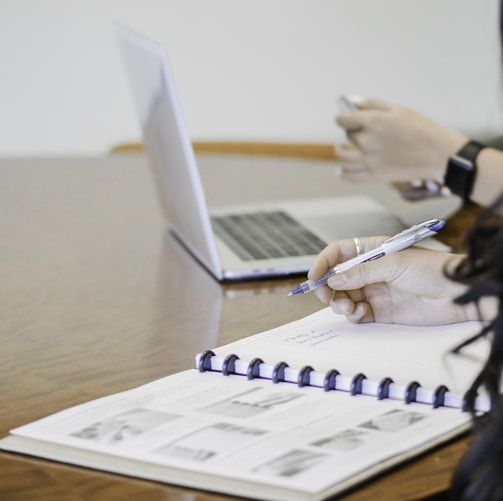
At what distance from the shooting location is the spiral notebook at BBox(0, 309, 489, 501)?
717 millimetres

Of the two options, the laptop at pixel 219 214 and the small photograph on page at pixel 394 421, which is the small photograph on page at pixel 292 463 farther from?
the laptop at pixel 219 214

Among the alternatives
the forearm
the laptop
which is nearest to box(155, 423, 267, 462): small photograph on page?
the laptop

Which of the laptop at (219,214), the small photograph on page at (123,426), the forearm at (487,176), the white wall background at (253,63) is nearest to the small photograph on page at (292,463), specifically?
the small photograph on page at (123,426)

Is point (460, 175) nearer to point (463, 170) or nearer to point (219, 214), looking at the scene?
point (463, 170)

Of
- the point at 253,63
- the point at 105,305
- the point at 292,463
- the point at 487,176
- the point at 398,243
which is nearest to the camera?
the point at 292,463

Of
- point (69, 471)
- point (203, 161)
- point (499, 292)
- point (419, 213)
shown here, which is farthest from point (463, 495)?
point (203, 161)

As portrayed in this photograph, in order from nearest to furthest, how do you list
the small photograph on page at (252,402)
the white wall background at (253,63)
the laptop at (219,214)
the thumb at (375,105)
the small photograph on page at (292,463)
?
1. the small photograph on page at (292,463)
2. the small photograph on page at (252,402)
3. the laptop at (219,214)
4. the thumb at (375,105)
5. the white wall background at (253,63)

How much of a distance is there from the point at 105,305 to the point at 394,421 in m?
0.50

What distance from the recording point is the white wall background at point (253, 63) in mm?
3168

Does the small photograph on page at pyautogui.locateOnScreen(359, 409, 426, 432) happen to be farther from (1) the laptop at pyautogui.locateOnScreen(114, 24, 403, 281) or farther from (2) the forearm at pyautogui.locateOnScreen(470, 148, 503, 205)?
(2) the forearm at pyautogui.locateOnScreen(470, 148, 503, 205)

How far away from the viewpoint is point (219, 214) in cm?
162

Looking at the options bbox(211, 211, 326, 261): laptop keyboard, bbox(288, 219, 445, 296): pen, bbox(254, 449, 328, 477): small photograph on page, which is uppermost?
bbox(288, 219, 445, 296): pen

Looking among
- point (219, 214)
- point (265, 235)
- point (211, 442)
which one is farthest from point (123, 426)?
point (219, 214)

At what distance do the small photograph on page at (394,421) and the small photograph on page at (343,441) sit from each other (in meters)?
0.02
